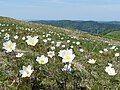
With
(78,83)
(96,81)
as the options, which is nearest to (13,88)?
(78,83)

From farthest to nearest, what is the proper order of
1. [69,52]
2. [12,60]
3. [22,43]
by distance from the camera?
[22,43]
[12,60]
[69,52]

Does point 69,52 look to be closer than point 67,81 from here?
Yes

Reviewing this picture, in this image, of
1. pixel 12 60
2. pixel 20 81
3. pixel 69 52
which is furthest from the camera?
pixel 12 60

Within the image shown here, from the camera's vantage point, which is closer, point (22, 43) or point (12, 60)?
point (12, 60)

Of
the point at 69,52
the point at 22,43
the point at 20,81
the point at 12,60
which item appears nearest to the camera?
the point at 69,52

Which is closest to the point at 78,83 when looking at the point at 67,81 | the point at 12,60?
the point at 67,81

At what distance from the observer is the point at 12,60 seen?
1227 centimetres

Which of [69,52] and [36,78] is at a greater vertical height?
[69,52]

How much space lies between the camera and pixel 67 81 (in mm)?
10344

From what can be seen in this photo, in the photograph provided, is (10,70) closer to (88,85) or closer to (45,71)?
(45,71)

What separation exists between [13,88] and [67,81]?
141 cm

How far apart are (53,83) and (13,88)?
102cm

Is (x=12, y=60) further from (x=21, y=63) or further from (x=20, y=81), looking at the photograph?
(x=20, y=81)

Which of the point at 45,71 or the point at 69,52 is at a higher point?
the point at 69,52
